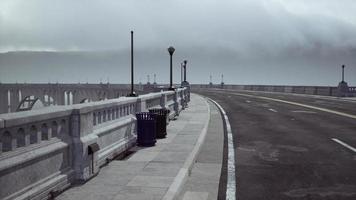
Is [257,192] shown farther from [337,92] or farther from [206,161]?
[337,92]

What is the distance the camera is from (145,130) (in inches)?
472

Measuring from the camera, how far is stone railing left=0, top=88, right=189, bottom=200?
17.9 ft

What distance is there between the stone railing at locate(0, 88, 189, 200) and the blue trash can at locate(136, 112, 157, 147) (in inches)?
66.6

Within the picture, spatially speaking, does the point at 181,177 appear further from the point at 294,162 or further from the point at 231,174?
the point at 294,162

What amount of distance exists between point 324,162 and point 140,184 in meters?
5.44

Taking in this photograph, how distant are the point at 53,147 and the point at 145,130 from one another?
5.44 m

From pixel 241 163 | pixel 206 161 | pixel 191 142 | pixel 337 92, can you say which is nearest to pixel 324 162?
pixel 241 163

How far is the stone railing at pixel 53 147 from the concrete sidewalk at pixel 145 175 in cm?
34

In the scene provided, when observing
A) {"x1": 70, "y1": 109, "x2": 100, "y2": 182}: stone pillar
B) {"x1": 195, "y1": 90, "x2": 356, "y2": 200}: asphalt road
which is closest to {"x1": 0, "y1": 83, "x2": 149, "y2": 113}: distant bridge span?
{"x1": 195, "y1": 90, "x2": 356, "y2": 200}: asphalt road

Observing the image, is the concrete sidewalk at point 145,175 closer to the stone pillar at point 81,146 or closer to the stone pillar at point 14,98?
the stone pillar at point 81,146

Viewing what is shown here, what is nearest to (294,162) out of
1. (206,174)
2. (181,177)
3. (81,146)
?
(206,174)

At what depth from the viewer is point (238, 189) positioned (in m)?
7.78

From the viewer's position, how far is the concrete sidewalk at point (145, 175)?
266 inches

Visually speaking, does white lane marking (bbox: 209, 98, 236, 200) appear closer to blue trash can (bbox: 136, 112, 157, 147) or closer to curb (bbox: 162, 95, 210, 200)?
curb (bbox: 162, 95, 210, 200)
